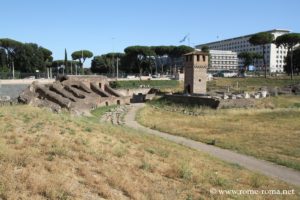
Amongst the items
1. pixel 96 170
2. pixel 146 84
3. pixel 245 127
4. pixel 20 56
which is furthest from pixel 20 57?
pixel 96 170

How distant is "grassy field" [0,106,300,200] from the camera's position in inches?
301

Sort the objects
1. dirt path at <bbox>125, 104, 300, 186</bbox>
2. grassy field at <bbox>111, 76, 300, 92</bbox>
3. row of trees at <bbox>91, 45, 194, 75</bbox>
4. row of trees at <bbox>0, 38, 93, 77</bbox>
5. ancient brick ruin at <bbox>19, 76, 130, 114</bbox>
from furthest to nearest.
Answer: row of trees at <bbox>91, 45, 194, 75</bbox> → row of trees at <bbox>0, 38, 93, 77</bbox> → grassy field at <bbox>111, 76, 300, 92</bbox> → ancient brick ruin at <bbox>19, 76, 130, 114</bbox> → dirt path at <bbox>125, 104, 300, 186</bbox>

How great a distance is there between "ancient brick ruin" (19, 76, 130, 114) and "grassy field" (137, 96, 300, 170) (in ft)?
19.1

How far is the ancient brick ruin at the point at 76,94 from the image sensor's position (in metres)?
35.0

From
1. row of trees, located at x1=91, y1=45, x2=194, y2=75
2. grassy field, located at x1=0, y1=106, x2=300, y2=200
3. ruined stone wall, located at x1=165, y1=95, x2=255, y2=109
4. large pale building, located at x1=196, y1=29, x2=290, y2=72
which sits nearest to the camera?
grassy field, located at x1=0, y1=106, x2=300, y2=200

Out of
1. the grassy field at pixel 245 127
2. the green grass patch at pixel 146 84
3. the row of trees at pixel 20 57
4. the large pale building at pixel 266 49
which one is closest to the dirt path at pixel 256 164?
the grassy field at pixel 245 127

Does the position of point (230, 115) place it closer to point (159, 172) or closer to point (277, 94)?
point (277, 94)

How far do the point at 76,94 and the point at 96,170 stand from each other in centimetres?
3334

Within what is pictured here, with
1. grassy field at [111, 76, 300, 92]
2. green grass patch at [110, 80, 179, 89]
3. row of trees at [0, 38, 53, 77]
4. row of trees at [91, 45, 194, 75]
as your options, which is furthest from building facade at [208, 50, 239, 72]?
row of trees at [0, 38, 53, 77]

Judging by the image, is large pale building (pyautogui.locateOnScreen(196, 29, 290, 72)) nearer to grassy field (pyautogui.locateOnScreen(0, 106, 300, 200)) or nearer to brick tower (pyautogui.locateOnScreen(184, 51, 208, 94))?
brick tower (pyautogui.locateOnScreen(184, 51, 208, 94))

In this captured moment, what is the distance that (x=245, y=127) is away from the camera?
27125mm

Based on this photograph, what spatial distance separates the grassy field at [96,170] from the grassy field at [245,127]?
5536 mm

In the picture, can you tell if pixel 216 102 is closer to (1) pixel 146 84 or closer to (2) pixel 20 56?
(1) pixel 146 84

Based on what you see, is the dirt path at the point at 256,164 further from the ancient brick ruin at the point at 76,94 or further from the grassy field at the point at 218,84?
the grassy field at the point at 218,84
